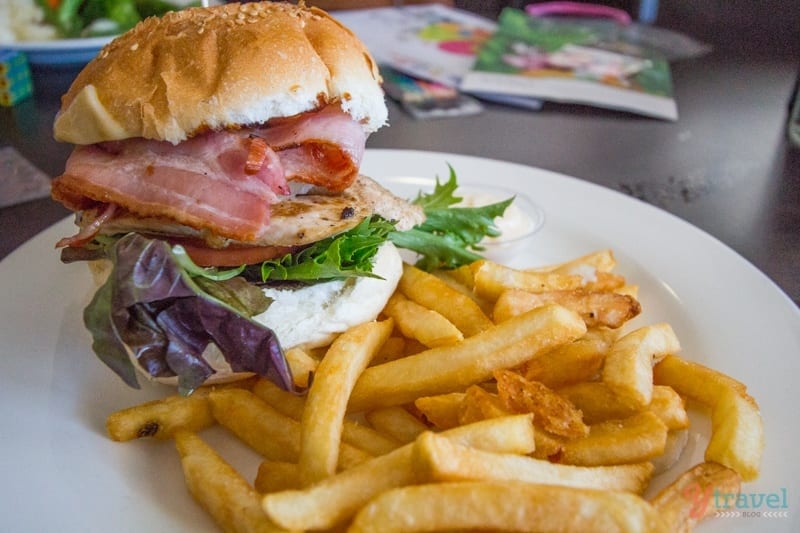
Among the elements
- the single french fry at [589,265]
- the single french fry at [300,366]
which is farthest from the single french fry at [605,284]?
the single french fry at [300,366]

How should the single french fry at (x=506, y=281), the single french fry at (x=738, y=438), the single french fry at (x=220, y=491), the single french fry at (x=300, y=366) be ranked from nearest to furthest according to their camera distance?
1. the single french fry at (x=220, y=491)
2. the single french fry at (x=738, y=438)
3. the single french fry at (x=300, y=366)
4. the single french fry at (x=506, y=281)

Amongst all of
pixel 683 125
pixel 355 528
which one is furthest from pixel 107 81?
pixel 683 125

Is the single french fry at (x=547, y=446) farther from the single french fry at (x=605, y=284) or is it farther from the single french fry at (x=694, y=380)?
the single french fry at (x=605, y=284)

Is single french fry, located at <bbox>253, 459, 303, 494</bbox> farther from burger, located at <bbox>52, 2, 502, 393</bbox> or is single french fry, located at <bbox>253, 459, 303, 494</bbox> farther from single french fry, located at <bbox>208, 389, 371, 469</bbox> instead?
burger, located at <bbox>52, 2, 502, 393</bbox>

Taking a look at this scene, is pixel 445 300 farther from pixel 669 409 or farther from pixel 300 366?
pixel 669 409

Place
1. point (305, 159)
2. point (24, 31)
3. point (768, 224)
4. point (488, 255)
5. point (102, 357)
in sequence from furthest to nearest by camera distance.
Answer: point (24, 31)
point (768, 224)
point (488, 255)
point (305, 159)
point (102, 357)

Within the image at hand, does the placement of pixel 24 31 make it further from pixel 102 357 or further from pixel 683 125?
pixel 683 125

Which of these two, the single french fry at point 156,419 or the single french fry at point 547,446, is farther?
the single french fry at point 156,419
